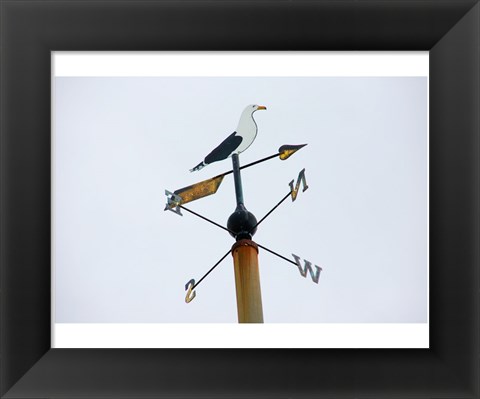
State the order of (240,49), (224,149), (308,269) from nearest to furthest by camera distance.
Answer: (240,49) < (308,269) < (224,149)

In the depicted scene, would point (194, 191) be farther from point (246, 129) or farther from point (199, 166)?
point (246, 129)

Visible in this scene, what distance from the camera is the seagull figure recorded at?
5.09ft

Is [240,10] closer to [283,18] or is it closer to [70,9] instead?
[283,18]

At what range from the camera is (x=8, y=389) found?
1277mm

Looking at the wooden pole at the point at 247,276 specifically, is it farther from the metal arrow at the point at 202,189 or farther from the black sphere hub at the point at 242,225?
the metal arrow at the point at 202,189

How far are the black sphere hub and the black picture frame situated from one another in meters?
0.41

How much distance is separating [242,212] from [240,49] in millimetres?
472

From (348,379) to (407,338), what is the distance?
15 centimetres

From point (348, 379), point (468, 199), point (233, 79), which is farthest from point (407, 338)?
point (233, 79)

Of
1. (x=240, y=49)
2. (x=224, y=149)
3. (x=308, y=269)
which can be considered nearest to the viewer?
(x=240, y=49)

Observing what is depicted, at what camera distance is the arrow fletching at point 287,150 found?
159 centimetres

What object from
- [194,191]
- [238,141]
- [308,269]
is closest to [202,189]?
[194,191]

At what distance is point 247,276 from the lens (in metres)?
1.58

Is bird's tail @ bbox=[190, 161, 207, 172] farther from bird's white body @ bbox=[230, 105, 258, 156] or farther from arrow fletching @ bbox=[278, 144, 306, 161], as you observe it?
arrow fletching @ bbox=[278, 144, 306, 161]
